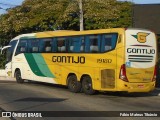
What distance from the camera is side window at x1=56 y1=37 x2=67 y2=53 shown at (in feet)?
74.4

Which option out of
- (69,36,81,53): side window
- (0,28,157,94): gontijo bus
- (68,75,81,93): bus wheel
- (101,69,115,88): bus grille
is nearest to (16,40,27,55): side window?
(0,28,157,94): gontijo bus

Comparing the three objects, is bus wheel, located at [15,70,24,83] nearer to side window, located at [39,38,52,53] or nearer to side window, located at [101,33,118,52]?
side window, located at [39,38,52,53]

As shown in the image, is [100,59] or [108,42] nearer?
[108,42]

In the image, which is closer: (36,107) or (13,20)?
(36,107)

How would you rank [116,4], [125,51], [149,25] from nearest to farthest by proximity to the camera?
[125,51], [149,25], [116,4]

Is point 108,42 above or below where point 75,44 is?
above

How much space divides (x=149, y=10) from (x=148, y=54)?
33.7 feet

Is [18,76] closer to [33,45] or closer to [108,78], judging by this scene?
[33,45]

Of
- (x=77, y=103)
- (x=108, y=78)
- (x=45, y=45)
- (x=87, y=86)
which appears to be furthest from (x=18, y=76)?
(x=77, y=103)

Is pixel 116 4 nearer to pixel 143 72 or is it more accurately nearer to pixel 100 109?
pixel 143 72

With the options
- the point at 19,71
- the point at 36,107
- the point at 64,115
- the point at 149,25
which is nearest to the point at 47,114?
the point at 64,115

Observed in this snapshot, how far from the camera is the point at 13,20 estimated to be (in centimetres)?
4116

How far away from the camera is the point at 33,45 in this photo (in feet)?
84.0

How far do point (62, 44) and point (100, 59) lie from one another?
3223 mm
